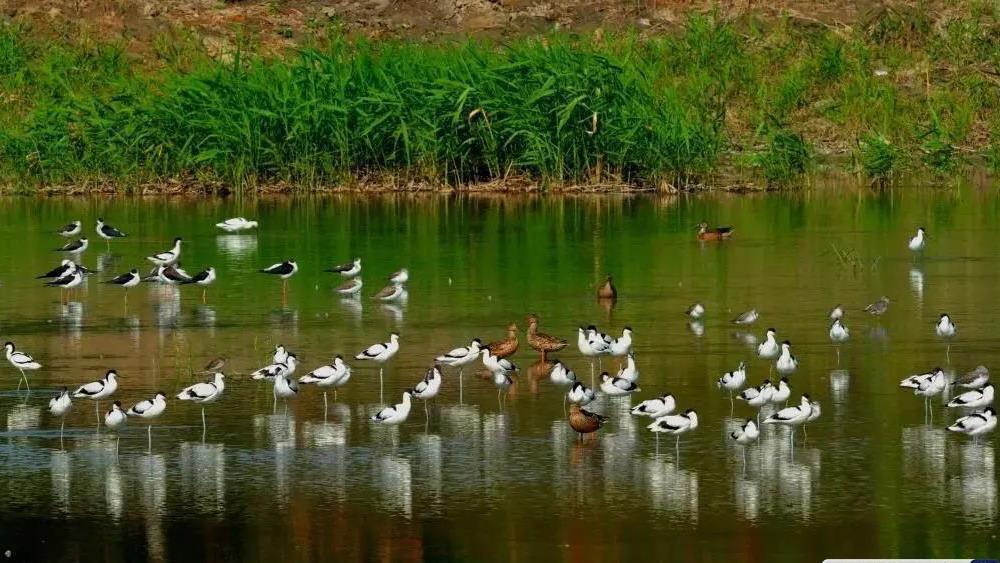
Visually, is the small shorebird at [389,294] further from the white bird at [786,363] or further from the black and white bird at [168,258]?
the white bird at [786,363]

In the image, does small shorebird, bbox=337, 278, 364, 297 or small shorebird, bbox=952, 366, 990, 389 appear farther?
small shorebird, bbox=337, 278, 364, 297

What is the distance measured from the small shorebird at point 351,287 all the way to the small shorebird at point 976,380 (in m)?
9.75

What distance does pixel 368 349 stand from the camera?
1973 cm

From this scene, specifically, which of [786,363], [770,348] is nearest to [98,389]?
[786,363]

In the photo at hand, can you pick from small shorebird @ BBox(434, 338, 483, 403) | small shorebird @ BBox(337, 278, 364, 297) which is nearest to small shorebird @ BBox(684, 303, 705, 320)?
small shorebird @ BBox(434, 338, 483, 403)

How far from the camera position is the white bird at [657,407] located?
16.6m

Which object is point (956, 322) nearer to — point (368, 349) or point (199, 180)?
point (368, 349)

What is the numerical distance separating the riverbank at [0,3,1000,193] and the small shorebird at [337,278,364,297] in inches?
485

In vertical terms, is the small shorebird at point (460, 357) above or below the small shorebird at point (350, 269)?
below

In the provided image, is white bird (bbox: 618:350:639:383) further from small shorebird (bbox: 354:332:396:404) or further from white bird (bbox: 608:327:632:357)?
small shorebird (bbox: 354:332:396:404)

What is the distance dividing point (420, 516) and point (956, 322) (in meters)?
10.6

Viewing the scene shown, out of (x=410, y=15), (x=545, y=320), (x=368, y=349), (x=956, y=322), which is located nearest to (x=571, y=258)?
(x=545, y=320)

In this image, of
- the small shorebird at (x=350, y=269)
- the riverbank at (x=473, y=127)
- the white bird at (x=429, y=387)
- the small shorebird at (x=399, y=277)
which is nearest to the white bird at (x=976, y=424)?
the white bird at (x=429, y=387)

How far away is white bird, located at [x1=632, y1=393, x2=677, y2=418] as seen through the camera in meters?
16.6
